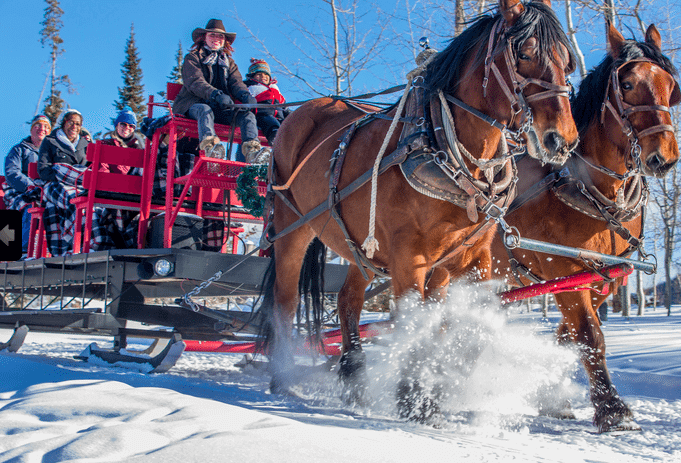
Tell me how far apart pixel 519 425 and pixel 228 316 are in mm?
2642

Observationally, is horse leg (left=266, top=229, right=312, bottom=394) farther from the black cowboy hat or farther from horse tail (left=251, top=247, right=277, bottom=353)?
the black cowboy hat

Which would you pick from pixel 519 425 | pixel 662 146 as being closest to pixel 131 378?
pixel 519 425

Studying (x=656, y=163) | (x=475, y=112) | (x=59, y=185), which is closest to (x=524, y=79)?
(x=475, y=112)

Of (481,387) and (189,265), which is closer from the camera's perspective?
(481,387)

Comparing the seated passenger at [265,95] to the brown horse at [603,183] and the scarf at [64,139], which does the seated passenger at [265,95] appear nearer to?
the scarf at [64,139]

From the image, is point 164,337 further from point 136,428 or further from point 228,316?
point 136,428

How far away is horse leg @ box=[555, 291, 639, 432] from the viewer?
313 cm

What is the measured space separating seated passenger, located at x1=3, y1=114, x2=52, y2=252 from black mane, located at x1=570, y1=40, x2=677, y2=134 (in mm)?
6074

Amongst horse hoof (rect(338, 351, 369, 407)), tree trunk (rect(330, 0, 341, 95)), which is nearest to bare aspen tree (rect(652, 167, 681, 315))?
tree trunk (rect(330, 0, 341, 95))

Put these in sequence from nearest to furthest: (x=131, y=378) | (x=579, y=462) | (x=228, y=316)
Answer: (x=579, y=462)
(x=131, y=378)
(x=228, y=316)

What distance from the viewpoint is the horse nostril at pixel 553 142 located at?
2.51 meters

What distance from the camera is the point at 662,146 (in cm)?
318

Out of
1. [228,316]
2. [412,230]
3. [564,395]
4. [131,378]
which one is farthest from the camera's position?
[228,316]

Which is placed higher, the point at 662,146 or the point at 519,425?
the point at 662,146
